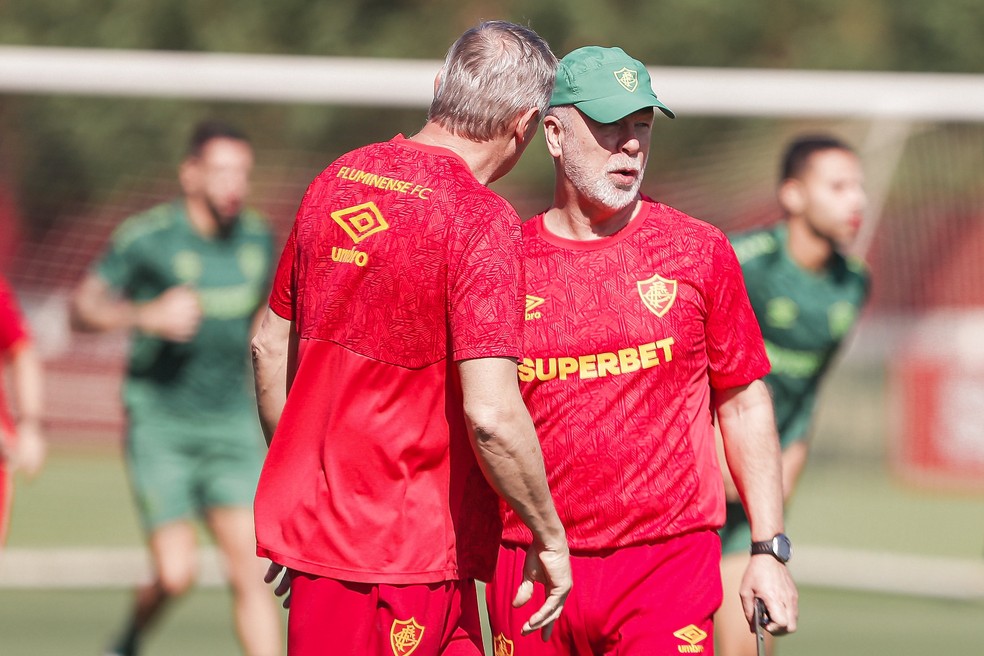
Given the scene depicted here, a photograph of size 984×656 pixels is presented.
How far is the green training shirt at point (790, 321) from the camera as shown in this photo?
616 cm

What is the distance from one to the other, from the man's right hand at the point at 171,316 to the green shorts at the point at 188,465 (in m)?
0.44

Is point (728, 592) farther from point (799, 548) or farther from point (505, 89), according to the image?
point (799, 548)

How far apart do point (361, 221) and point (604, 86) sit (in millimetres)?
890

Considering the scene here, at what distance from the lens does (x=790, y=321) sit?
20.3 feet

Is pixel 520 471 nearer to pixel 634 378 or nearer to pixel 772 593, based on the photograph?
pixel 634 378

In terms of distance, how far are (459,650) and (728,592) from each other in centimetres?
243

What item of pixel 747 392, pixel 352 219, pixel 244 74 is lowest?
pixel 747 392

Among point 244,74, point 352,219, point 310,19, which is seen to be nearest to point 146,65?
point 244,74

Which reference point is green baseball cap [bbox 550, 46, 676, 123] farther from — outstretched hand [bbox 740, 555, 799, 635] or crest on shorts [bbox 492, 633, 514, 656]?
crest on shorts [bbox 492, 633, 514, 656]

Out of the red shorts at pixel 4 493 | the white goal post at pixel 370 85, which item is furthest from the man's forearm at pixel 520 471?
the white goal post at pixel 370 85

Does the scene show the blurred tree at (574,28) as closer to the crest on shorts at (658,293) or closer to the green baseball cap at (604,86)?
the green baseball cap at (604,86)

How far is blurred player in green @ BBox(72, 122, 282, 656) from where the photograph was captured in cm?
668

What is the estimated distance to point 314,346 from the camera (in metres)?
3.42

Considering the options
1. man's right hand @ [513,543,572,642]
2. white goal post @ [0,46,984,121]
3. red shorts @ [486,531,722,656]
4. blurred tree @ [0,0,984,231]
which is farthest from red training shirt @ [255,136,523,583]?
blurred tree @ [0,0,984,231]
